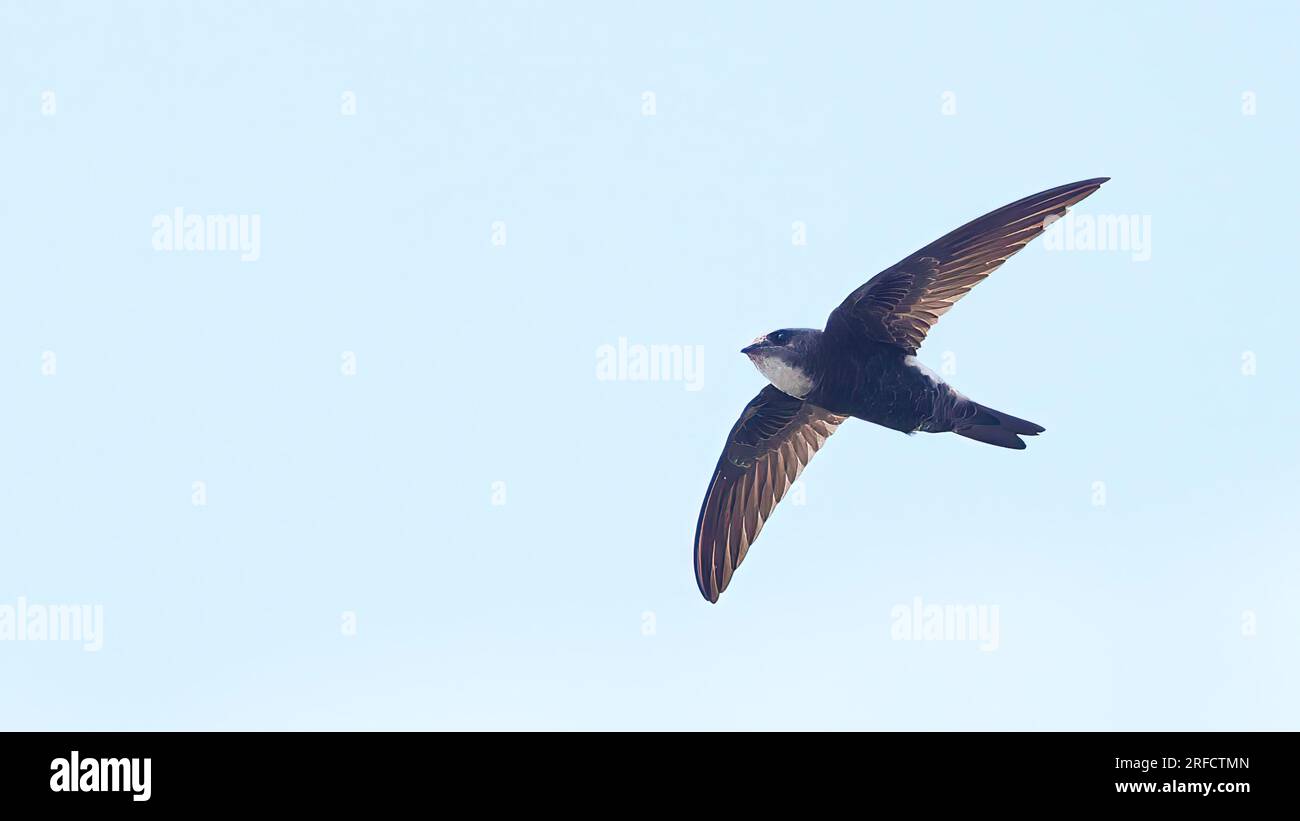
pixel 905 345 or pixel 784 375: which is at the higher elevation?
pixel 905 345

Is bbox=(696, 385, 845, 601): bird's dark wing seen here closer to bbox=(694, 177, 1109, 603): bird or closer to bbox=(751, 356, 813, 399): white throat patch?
bbox=(694, 177, 1109, 603): bird

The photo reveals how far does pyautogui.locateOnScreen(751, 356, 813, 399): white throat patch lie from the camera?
12680mm

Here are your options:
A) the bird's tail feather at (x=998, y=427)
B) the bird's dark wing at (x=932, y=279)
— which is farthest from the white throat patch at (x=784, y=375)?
the bird's tail feather at (x=998, y=427)

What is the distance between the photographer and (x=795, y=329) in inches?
500

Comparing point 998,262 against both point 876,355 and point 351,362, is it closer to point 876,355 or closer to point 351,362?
point 876,355

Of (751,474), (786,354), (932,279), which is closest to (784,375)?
(786,354)

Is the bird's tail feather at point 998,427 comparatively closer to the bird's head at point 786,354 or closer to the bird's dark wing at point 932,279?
the bird's dark wing at point 932,279

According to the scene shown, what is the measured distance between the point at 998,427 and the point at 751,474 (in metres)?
2.36

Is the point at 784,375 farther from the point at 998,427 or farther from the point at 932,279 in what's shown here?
the point at 998,427

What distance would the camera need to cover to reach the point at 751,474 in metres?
14.2

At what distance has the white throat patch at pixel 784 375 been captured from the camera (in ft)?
41.6
